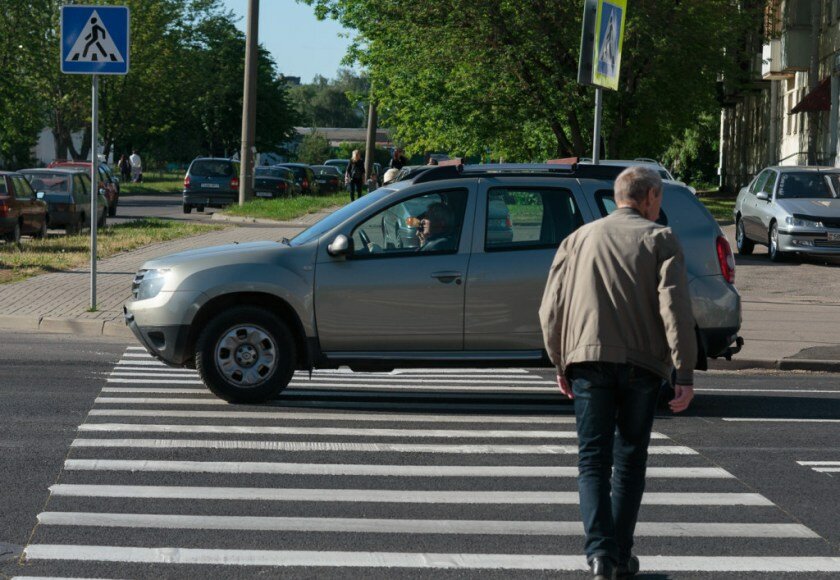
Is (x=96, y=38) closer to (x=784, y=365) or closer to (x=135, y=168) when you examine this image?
(x=784, y=365)

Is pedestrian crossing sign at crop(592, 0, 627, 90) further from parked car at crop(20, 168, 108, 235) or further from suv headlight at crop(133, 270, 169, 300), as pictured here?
parked car at crop(20, 168, 108, 235)

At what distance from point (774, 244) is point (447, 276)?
52.9 feet

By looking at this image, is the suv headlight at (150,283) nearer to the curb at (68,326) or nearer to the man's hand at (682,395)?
the curb at (68,326)

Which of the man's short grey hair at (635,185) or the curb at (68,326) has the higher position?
the man's short grey hair at (635,185)

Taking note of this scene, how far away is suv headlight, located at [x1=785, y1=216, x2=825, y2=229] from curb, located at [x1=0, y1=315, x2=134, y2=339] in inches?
536

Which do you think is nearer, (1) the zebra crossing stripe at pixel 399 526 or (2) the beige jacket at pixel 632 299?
(2) the beige jacket at pixel 632 299

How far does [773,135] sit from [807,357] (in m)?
41.2

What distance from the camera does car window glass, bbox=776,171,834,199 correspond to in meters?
25.4

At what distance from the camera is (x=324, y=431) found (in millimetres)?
9062

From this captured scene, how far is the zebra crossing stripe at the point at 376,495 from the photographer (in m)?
7.04

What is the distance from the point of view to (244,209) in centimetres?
3781

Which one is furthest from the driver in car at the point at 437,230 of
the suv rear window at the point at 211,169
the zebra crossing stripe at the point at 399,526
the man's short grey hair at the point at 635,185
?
the suv rear window at the point at 211,169

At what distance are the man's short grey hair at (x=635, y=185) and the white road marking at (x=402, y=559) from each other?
1.56 meters

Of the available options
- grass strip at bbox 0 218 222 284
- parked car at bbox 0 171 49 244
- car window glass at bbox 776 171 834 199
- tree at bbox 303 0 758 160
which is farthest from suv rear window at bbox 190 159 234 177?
car window glass at bbox 776 171 834 199
